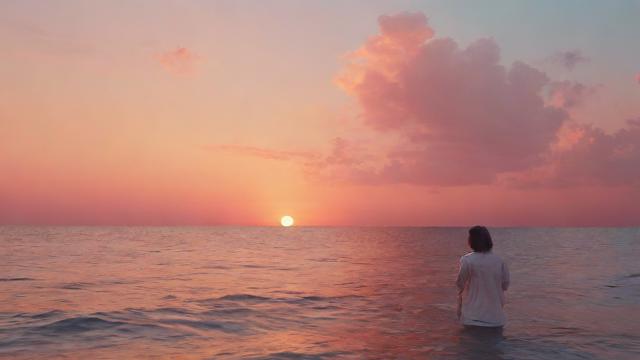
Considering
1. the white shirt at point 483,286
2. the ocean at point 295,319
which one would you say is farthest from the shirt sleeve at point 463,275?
the ocean at point 295,319

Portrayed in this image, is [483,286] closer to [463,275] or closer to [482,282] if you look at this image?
[482,282]

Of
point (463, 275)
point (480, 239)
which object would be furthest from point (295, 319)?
point (480, 239)

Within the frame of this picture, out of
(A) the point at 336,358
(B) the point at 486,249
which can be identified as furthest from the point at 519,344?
(A) the point at 336,358

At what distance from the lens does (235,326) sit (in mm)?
14320

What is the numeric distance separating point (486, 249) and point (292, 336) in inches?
215

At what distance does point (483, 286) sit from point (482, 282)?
9 centimetres

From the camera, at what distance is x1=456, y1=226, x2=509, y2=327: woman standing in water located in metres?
10.5

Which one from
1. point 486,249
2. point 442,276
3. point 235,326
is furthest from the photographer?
point 442,276

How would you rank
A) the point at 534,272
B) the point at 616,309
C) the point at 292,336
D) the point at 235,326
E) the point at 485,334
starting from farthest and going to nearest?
the point at 534,272, the point at 616,309, the point at 235,326, the point at 292,336, the point at 485,334

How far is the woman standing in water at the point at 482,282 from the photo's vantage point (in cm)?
1047

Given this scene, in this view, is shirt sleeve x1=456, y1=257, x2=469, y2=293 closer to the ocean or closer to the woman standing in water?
the woman standing in water

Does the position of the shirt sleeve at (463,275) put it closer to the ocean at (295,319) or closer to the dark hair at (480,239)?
the dark hair at (480,239)

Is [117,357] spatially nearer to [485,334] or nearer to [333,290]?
[485,334]

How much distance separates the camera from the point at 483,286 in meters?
10.6
